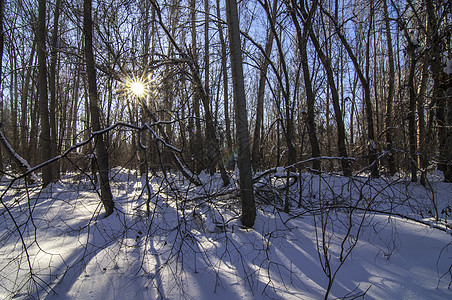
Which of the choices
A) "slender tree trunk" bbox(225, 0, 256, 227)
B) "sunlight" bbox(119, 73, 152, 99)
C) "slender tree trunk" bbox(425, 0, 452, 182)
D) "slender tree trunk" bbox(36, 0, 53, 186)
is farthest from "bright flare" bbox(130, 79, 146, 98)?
"slender tree trunk" bbox(425, 0, 452, 182)

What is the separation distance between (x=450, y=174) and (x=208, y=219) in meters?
6.49

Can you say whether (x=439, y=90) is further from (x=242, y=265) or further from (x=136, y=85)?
(x=136, y=85)

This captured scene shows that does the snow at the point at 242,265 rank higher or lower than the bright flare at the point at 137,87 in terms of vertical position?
lower

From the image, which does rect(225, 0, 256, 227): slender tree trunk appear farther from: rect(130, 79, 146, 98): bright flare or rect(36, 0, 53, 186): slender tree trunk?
rect(36, 0, 53, 186): slender tree trunk

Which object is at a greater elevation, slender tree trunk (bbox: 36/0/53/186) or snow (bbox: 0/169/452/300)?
slender tree trunk (bbox: 36/0/53/186)

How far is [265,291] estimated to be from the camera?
2.16 metres

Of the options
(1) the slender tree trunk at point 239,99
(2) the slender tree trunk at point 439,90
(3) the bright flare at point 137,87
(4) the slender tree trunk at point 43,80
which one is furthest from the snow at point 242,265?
(4) the slender tree trunk at point 43,80

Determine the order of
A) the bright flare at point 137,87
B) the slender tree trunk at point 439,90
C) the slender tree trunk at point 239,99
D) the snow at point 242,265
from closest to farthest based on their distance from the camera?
the snow at point 242,265 < the slender tree trunk at point 239,99 < the bright flare at point 137,87 < the slender tree trunk at point 439,90

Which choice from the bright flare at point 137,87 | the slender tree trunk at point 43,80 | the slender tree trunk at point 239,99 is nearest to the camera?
the slender tree trunk at point 239,99

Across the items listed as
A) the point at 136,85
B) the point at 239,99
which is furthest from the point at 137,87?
the point at 239,99

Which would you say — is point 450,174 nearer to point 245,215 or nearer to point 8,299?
point 245,215

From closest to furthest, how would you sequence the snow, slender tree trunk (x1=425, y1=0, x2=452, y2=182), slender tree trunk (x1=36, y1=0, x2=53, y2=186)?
the snow
slender tree trunk (x1=425, y1=0, x2=452, y2=182)
slender tree trunk (x1=36, y1=0, x2=53, y2=186)

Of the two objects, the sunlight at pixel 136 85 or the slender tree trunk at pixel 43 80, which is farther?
the slender tree trunk at pixel 43 80

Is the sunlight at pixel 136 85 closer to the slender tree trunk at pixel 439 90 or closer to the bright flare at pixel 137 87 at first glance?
the bright flare at pixel 137 87
